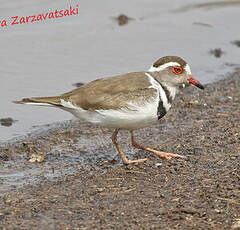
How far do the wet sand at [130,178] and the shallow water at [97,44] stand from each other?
1212mm

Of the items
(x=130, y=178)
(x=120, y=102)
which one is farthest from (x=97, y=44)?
(x=130, y=178)

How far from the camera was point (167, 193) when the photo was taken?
645 centimetres

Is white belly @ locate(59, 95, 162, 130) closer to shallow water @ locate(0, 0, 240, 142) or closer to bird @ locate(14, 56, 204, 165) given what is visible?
bird @ locate(14, 56, 204, 165)

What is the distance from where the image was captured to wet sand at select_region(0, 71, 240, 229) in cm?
580

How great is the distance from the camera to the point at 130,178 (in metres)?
7.06

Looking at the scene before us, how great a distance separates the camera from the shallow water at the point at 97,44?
10.5 metres

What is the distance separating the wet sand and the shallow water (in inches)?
47.7

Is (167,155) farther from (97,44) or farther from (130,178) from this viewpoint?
(97,44)

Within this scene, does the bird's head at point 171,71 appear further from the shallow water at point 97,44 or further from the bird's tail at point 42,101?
the shallow water at point 97,44

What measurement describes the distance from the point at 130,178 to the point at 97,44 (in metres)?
6.11

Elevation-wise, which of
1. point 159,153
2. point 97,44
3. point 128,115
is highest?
point 128,115

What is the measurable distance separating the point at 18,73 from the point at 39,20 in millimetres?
2850

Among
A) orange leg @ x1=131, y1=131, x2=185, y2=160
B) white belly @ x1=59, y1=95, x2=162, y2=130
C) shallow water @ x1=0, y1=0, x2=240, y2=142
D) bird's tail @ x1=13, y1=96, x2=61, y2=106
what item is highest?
bird's tail @ x1=13, y1=96, x2=61, y2=106

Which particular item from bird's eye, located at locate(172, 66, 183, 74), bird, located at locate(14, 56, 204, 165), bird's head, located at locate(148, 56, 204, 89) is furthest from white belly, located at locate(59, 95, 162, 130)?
bird's eye, located at locate(172, 66, 183, 74)
